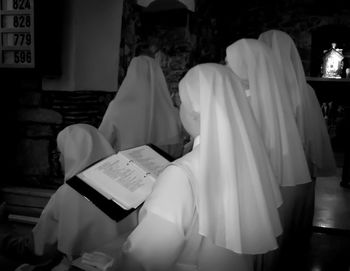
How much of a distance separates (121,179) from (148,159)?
0.27 metres

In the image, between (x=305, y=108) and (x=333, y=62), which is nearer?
(x=305, y=108)

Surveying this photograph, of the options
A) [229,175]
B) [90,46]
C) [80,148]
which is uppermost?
[90,46]

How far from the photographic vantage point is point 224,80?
1.42 metres

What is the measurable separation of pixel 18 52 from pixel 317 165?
2591mm

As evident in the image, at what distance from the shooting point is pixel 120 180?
1.56 meters

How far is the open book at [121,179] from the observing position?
4.73 feet

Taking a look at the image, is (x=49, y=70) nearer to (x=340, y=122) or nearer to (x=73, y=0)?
(x=73, y=0)

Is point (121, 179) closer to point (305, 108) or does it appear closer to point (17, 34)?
point (305, 108)

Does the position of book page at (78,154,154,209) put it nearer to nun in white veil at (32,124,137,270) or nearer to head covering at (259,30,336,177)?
nun in white veil at (32,124,137,270)

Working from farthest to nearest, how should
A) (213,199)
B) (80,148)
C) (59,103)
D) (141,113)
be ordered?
(59,103), (141,113), (80,148), (213,199)

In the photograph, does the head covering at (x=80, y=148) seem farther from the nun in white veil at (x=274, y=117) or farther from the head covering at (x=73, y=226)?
the nun in white veil at (x=274, y=117)

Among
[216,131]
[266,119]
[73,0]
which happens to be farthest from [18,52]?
[216,131]

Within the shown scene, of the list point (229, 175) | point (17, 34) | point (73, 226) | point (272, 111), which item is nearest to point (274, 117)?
point (272, 111)

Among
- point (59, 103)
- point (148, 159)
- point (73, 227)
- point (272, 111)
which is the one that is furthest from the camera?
point (59, 103)
